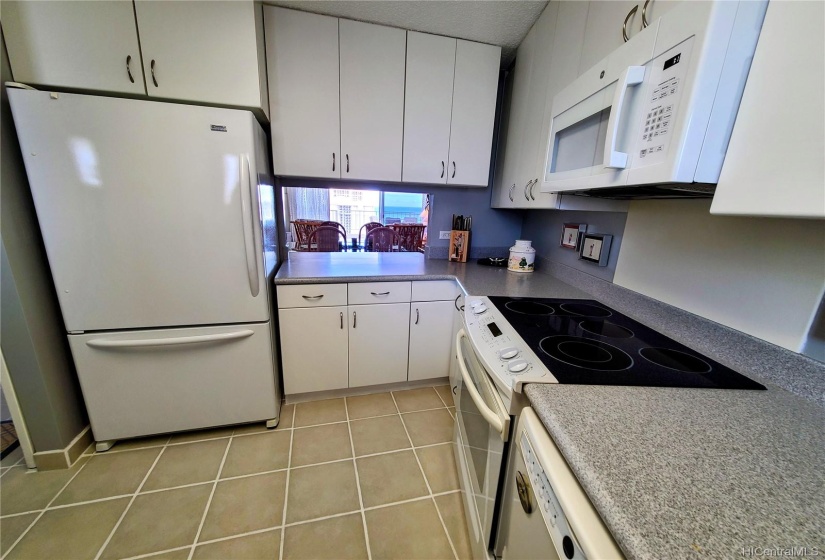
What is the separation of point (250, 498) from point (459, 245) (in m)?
1.87

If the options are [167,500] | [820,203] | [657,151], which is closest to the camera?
[820,203]

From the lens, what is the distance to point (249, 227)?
138 centimetres

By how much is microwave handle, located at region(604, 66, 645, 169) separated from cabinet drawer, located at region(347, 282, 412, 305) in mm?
1213

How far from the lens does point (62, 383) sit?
1.38 metres

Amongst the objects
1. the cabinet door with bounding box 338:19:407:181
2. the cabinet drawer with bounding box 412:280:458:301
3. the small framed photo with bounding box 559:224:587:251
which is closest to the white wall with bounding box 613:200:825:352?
the small framed photo with bounding box 559:224:587:251

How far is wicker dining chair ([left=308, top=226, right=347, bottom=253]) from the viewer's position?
3199mm

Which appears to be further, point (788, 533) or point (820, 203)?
point (820, 203)

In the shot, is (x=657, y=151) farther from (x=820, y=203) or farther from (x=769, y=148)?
(x=820, y=203)

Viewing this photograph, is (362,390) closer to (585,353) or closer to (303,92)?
(585,353)

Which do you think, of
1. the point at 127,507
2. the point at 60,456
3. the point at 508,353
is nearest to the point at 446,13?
the point at 508,353

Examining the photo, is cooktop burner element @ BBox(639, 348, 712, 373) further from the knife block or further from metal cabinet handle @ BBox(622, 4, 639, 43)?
the knife block

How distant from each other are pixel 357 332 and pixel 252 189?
0.97 meters

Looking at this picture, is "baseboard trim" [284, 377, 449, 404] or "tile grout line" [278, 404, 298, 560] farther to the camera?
"baseboard trim" [284, 377, 449, 404]

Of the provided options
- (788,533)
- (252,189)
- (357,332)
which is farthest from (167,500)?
(788,533)
